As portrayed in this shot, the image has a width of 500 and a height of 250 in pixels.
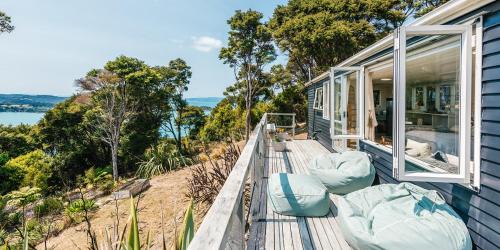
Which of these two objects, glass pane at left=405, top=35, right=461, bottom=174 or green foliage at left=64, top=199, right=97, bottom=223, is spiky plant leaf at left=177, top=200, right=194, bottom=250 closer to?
glass pane at left=405, top=35, right=461, bottom=174

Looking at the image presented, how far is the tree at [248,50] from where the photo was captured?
55.9ft

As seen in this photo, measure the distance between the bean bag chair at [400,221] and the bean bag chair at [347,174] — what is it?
818 millimetres

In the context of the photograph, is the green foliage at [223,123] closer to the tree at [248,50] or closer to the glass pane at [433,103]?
the tree at [248,50]

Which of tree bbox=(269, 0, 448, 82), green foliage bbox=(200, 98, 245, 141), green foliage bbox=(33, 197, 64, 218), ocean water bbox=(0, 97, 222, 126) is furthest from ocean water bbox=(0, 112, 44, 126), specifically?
tree bbox=(269, 0, 448, 82)

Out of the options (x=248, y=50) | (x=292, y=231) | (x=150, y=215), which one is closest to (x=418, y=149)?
(x=292, y=231)

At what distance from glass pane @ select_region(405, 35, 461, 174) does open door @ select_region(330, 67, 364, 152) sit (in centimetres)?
243

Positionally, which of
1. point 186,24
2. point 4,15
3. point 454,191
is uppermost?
point 186,24

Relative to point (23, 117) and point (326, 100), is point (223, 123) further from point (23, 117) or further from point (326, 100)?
point (23, 117)

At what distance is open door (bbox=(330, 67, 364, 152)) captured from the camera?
5285 mm

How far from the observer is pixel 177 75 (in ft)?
66.0

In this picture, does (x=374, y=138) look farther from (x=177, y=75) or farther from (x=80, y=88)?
(x=177, y=75)

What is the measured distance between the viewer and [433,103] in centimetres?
267

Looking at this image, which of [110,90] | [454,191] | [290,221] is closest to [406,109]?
[454,191]

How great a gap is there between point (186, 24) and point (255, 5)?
4.55 metres
